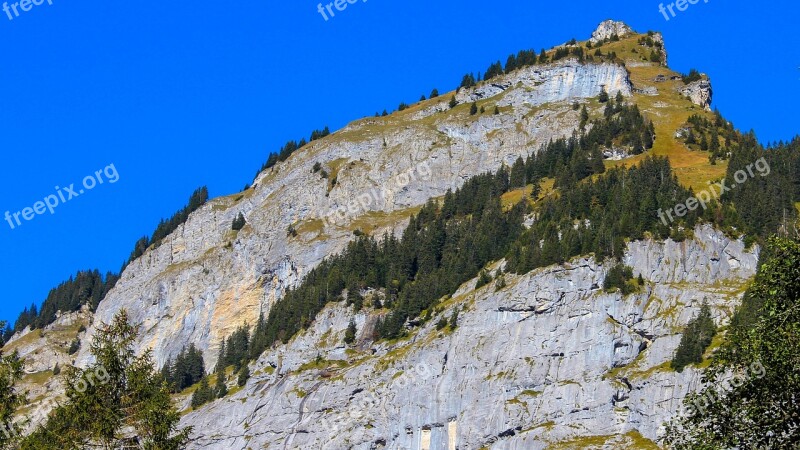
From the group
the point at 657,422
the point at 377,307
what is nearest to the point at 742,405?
the point at 657,422

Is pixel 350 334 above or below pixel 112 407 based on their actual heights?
above

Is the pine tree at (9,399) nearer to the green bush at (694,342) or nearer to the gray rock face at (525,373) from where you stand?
the gray rock face at (525,373)

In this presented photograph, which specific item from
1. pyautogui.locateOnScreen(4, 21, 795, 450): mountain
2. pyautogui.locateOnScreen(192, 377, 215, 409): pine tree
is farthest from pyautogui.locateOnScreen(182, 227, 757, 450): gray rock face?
pyautogui.locateOnScreen(192, 377, 215, 409): pine tree

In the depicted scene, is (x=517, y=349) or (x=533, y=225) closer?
(x=517, y=349)

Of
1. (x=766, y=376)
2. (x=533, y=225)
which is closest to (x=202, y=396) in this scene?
(x=533, y=225)

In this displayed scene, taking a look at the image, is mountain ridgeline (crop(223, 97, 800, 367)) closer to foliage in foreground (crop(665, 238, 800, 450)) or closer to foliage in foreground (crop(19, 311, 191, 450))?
foliage in foreground (crop(19, 311, 191, 450))

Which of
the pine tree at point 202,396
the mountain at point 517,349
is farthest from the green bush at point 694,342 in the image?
the pine tree at point 202,396

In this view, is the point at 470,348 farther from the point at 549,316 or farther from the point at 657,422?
the point at 657,422

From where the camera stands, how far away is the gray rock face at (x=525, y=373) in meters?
123

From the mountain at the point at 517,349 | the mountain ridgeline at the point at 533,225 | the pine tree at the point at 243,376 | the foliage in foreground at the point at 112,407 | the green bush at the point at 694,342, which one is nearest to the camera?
the foliage in foreground at the point at 112,407

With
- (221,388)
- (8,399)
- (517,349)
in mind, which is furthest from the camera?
(221,388)

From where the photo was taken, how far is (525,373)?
130750 millimetres

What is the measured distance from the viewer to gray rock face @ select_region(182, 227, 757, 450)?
123 meters

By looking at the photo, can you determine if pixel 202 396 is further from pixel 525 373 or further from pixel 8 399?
pixel 8 399
